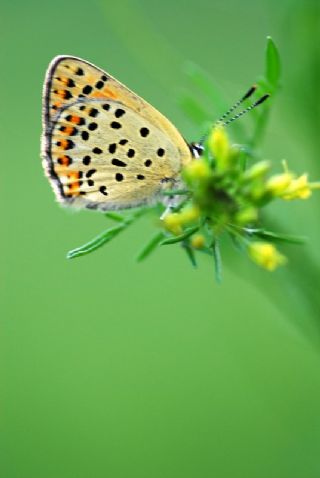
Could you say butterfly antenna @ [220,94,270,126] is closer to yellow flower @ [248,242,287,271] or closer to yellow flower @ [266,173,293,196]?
yellow flower @ [266,173,293,196]

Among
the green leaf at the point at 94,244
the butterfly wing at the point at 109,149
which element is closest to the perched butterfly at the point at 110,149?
the butterfly wing at the point at 109,149

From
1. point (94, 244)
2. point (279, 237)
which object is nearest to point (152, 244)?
point (94, 244)

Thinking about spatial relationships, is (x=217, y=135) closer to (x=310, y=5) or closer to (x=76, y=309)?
(x=310, y=5)

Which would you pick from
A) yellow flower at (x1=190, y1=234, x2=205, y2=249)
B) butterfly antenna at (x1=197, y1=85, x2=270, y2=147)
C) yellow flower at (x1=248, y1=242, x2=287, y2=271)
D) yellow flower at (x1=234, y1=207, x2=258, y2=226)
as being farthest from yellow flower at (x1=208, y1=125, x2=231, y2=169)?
butterfly antenna at (x1=197, y1=85, x2=270, y2=147)

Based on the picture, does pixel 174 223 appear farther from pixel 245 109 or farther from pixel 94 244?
pixel 245 109

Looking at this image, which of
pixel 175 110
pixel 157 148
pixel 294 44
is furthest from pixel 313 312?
pixel 175 110

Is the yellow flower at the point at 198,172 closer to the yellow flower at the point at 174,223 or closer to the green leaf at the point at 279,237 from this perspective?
the yellow flower at the point at 174,223
